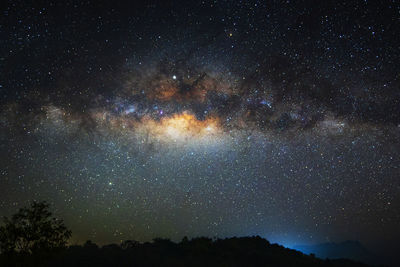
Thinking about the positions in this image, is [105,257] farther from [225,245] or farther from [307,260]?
[307,260]

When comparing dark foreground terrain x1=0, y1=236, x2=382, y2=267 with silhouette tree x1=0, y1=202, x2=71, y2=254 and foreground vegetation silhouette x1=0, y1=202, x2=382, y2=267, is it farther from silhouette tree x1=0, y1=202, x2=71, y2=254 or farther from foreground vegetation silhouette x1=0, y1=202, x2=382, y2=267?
silhouette tree x1=0, y1=202, x2=71, y2=254

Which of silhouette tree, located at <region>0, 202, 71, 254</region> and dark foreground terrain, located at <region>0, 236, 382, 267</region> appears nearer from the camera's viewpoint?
silhouette tree, located at <region>0, 202, 71, 254</region>

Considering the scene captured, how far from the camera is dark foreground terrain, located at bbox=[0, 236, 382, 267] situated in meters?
46.0

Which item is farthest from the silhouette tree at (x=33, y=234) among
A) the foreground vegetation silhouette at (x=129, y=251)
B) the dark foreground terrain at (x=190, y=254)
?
the dark foreground terrain at (x=190, y=254)

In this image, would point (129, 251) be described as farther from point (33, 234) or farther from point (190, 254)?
point (33, 234)

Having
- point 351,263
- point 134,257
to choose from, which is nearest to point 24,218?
point 134,257

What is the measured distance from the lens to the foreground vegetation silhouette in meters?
18.0

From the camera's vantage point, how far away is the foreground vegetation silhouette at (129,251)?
1805 cm

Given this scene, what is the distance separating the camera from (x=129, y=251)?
54.0 meters

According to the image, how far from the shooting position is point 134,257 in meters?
49.8

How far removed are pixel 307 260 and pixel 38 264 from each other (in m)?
66.8

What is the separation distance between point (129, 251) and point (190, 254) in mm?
15287

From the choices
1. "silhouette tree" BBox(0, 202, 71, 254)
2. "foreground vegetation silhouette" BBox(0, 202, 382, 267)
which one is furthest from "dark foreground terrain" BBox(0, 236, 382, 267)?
"silhouette tree" BBox(0, 202, 71, 254)

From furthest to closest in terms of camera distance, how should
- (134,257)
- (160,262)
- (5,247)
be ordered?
1. (160,262)
2. (134,257)
3. (5,247)
